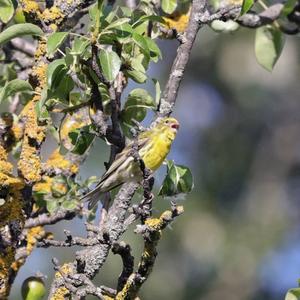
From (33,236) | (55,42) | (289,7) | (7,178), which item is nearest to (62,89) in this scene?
(55,42)

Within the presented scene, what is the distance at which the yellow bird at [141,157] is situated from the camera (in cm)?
341

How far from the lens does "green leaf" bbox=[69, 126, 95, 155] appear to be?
330 centimetres

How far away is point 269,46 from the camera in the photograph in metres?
4.08

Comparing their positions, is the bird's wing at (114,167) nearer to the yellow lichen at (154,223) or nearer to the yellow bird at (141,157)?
the yellow bird at (141,157)

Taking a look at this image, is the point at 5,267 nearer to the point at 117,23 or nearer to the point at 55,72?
the point at 55,72

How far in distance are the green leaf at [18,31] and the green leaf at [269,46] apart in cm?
127

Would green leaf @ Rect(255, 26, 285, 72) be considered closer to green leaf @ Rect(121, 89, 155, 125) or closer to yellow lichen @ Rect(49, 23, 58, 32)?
green leaf @ Rect(121, 89, 155, 125)

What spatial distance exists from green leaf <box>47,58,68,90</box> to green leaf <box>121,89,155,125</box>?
1.20 ft

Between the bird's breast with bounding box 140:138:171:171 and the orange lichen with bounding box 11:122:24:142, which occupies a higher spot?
the orange lichen with bounding box 11:122:24:142

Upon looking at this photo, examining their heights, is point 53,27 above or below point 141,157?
above

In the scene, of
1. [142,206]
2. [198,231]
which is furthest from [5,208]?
[198,231]

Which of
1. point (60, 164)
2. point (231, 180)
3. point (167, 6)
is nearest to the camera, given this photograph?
point (167, 6)

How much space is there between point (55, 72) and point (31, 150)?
1.29 ft

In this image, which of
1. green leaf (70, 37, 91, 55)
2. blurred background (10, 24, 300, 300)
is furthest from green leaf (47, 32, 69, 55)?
blurred background (10, 24, 300, 300)
